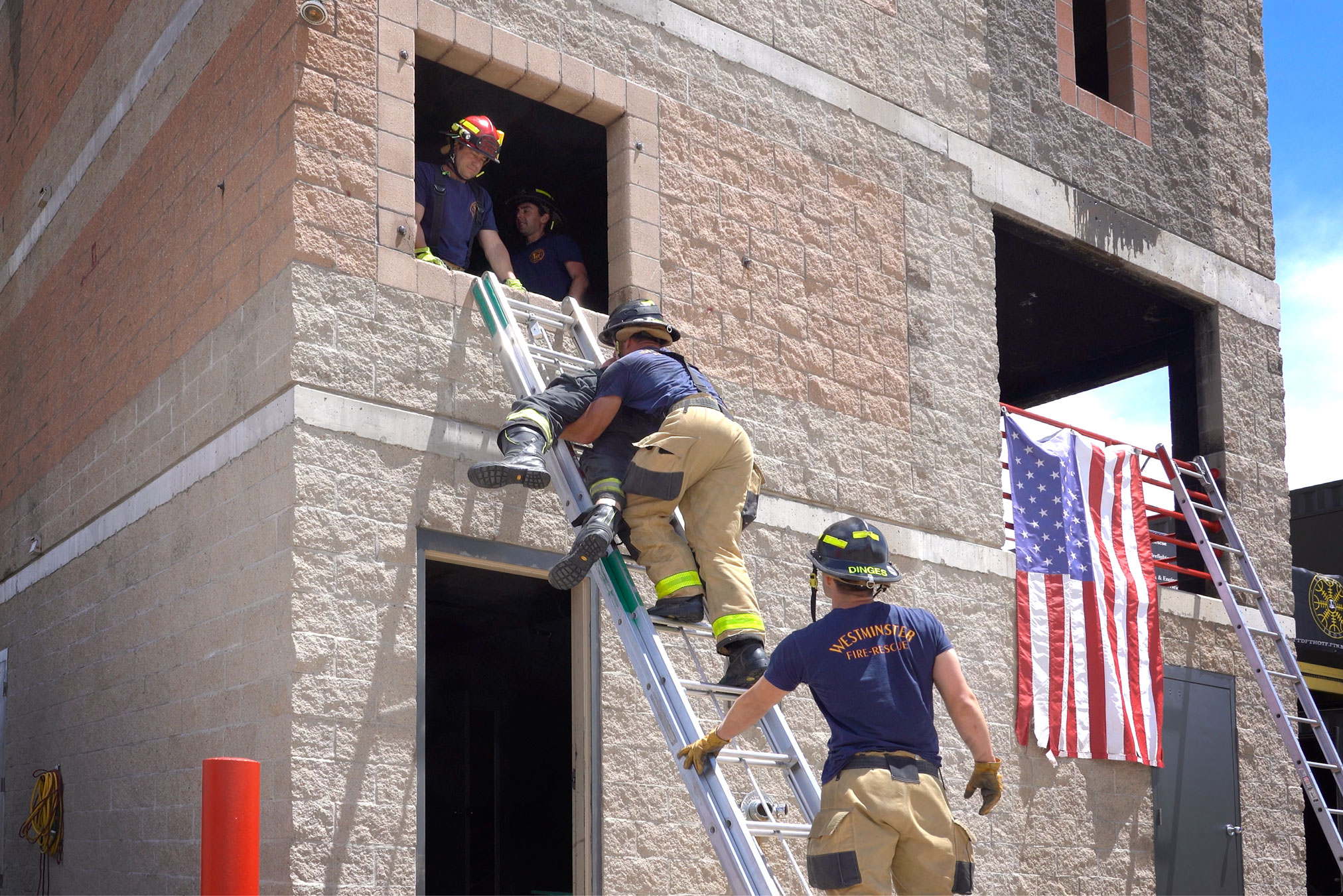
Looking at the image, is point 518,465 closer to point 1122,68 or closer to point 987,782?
point 987,782

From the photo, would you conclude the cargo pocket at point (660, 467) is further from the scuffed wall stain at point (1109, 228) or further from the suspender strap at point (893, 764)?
the scuffed wall stain at point (1109, 228)

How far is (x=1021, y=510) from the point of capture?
31.9ft

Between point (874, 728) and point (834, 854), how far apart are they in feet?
1.46

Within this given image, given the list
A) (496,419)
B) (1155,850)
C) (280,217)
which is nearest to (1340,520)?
(1155,850)

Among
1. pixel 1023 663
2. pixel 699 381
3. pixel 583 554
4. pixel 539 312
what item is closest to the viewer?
pixel 583 554

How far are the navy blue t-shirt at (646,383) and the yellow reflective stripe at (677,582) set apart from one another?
77 cm

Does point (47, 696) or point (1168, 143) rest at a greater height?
point (1168, 143)

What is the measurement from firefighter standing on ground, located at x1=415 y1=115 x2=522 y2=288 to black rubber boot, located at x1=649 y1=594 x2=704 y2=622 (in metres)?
2.58

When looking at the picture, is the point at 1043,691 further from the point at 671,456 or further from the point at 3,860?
the point at 3,860

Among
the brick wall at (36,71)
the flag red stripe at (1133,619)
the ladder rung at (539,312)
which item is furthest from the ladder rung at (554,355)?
the flag red stripe at (1133,619)

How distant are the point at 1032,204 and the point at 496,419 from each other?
4904 millimetres

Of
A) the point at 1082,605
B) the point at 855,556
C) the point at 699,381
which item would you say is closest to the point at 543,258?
the point at 699,381

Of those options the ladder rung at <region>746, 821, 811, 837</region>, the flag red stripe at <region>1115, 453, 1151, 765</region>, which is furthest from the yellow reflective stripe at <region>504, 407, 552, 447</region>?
the flag red stripe at <region>1115, 453, 1151, 765</region>

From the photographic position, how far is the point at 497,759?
39.0 feet
